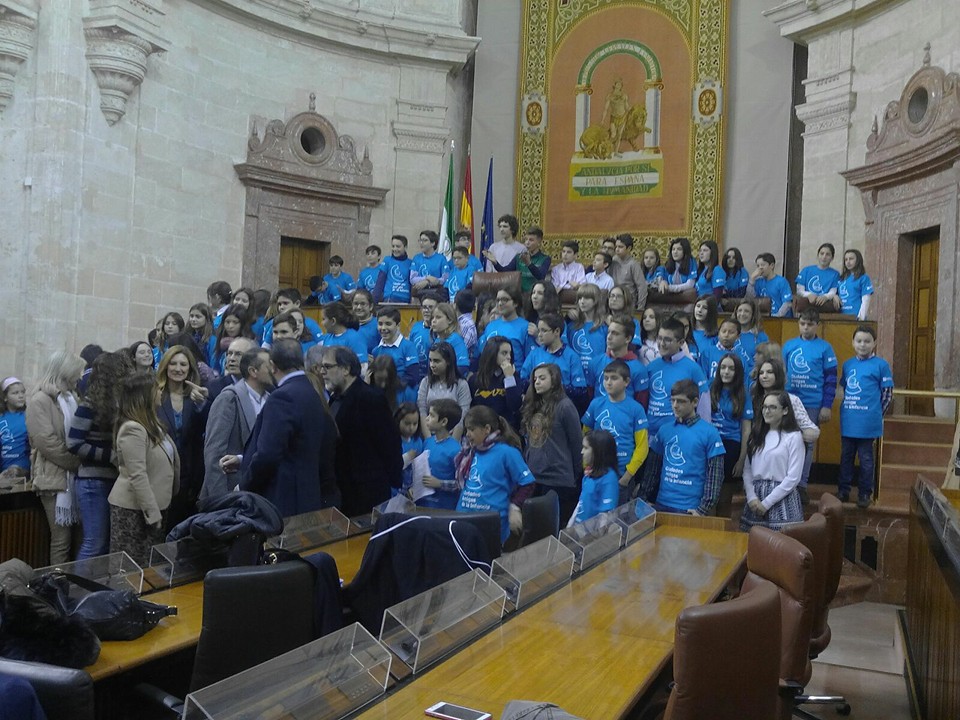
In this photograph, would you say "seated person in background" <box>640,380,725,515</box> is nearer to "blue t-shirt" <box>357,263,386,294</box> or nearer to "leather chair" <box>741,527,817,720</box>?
"leather chair" <box>741,527,817,720</box>

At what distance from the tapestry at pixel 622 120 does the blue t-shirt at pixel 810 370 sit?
20.4ft

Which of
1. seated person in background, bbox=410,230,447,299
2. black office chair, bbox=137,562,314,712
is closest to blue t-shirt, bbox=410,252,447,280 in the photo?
seated person in background, bbox=410,230,447,299

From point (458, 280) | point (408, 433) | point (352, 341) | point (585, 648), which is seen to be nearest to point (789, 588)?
point (585, 648)

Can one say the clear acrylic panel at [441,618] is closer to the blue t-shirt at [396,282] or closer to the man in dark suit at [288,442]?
the man in dark suit at [288,442]

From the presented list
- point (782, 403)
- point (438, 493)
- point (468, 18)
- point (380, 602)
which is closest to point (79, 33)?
point (468, 18)

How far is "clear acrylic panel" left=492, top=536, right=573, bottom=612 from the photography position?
3613 millimetres

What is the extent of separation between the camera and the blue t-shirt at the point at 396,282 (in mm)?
11164

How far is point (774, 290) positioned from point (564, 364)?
14.1ft

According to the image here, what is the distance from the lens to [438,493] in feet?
19.7

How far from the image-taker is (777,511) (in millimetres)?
6184

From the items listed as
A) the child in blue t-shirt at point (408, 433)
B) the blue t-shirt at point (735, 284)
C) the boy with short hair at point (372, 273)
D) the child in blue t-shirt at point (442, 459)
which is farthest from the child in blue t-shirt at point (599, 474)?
the boy with short hair at point (372, 273)

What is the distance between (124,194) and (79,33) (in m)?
1.81

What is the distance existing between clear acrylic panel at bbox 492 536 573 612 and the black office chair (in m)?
0.84

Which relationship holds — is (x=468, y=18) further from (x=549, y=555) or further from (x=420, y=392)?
(x=549, y=555)
